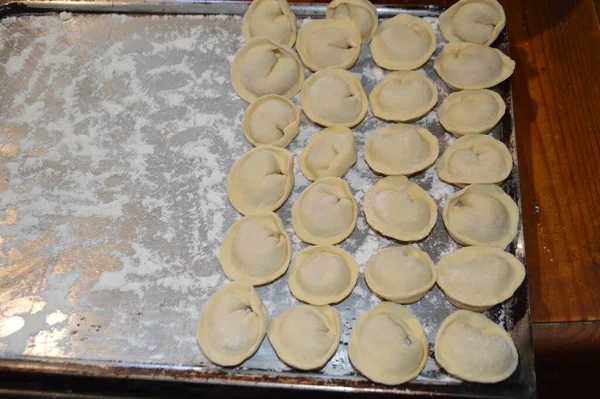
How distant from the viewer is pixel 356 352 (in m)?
1.53

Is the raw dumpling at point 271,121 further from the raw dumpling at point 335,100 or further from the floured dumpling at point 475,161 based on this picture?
the floured dumpling at point 475,161

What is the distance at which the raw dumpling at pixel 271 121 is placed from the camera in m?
1.88

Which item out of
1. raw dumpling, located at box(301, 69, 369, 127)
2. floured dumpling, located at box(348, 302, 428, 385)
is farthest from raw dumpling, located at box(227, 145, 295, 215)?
floured dumpling, located at box(348, 302, 428, 385)

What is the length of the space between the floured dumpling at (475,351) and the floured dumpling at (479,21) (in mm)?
1156

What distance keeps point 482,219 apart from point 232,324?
0.90 m

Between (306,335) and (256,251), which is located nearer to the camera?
(306,335)

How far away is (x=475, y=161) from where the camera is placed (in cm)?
179

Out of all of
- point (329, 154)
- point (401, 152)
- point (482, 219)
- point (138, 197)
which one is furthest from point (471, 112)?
point (138, 197)

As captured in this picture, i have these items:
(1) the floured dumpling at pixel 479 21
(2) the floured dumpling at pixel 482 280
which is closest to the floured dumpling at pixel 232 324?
(2) the floured dumpling at pixel 482 280

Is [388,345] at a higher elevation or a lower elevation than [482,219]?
lower

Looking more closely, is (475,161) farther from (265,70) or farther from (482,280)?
(265,70)

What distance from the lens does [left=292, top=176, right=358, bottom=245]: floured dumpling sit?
67.5 inches

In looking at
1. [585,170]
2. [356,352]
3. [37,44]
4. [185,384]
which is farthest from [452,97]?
[37,44]

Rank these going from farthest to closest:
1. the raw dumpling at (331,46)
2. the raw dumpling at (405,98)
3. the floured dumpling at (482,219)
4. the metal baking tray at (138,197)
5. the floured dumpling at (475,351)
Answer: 1. the raw dumpling at (331,46)
2. the raw dumpling at (405,98)
3. the floured dumpling at (482,219)
4. the metal baking tray at (138,197)
5. the floured dumpling at (475,351)
